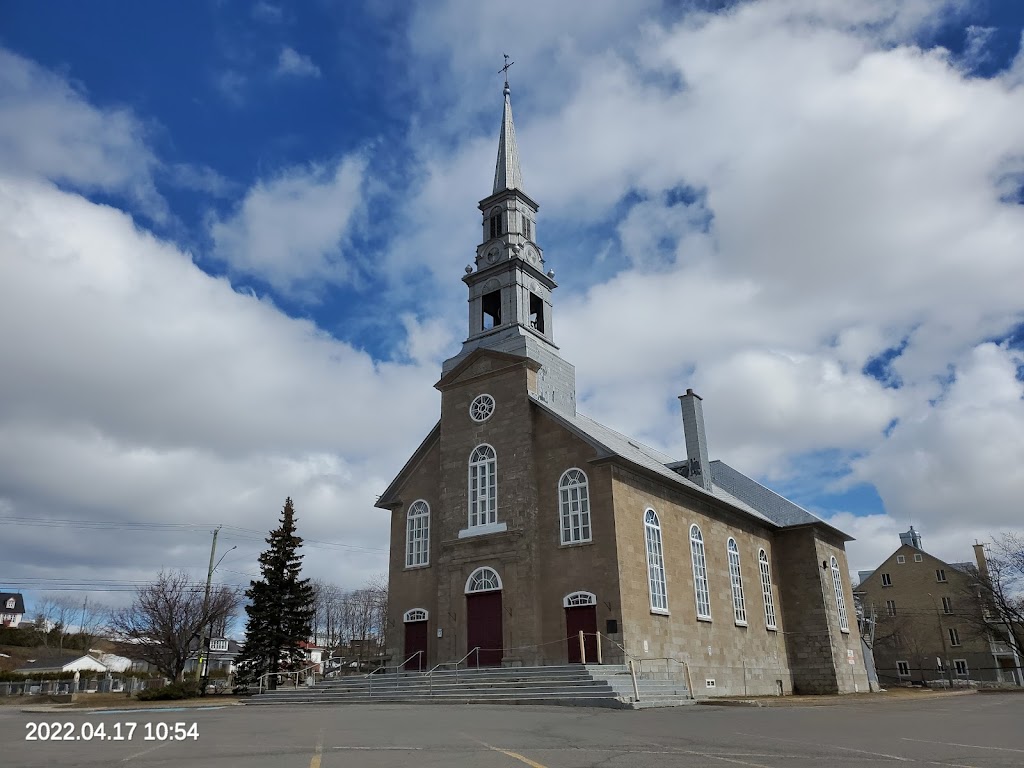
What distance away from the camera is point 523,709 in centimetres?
1731

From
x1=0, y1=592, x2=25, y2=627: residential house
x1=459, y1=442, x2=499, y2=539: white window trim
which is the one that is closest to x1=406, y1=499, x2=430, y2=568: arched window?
x1=459, y1=442, x2=499, y2=539: white window trim

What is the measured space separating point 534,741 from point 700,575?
20428 millimetres

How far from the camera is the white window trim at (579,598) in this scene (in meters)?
25.0

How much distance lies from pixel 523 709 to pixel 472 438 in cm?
1382

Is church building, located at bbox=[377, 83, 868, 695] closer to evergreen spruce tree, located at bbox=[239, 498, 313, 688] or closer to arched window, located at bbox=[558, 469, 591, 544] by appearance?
arched window, located at bbox=[558, 469, 591, 544]

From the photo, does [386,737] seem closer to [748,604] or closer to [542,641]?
[542,641]

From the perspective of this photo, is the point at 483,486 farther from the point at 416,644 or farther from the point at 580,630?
the point at 580,630

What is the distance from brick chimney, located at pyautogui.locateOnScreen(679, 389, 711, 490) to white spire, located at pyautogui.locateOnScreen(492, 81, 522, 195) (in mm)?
12676

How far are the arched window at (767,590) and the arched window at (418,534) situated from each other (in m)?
15.3

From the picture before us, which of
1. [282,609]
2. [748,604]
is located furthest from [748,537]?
[282,609]

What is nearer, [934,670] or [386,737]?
[386,737]

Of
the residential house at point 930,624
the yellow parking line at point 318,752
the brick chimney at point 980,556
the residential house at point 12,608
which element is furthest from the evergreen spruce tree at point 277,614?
the residential house at point 12,608

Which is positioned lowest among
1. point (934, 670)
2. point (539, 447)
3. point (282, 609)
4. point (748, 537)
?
point (934, 670)

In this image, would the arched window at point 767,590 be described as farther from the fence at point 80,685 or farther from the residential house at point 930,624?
the fence at point 80,685
